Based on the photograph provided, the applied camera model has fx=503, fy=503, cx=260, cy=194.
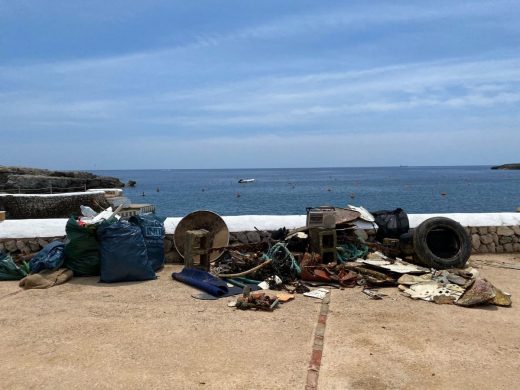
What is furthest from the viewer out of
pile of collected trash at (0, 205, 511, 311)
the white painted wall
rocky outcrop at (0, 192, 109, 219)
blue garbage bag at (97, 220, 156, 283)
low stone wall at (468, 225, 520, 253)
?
rocky outcrop at (0, 192, 109, 219)

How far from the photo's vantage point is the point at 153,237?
7887 millimetres

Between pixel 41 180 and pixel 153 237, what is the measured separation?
38.4m

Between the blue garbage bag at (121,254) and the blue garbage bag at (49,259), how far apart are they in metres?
0.66

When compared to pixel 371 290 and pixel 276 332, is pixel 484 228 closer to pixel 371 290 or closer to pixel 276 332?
pixel 371 290

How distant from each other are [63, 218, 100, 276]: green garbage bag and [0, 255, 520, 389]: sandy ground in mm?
859

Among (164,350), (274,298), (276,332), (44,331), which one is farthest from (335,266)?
(44,331)

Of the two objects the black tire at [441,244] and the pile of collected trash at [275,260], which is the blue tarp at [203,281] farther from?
the black tire at [441,244]

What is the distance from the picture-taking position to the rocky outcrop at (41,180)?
4103 cm

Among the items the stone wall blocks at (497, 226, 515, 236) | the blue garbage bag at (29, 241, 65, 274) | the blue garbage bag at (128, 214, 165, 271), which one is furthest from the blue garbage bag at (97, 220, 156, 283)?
the stone wall blocks at (497, 226, 515, 236)

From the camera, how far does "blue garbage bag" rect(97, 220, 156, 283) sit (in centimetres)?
706

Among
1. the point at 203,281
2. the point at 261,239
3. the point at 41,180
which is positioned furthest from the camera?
the point at 41,180

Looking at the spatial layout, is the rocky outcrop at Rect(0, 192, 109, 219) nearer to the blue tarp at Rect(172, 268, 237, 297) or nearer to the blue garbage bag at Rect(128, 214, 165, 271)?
the blue garbage bag at Rect(128, 214, 165, 271)

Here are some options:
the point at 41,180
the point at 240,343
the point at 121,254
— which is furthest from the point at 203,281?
the point at 41,180

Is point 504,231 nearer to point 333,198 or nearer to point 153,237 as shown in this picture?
point 153,237
